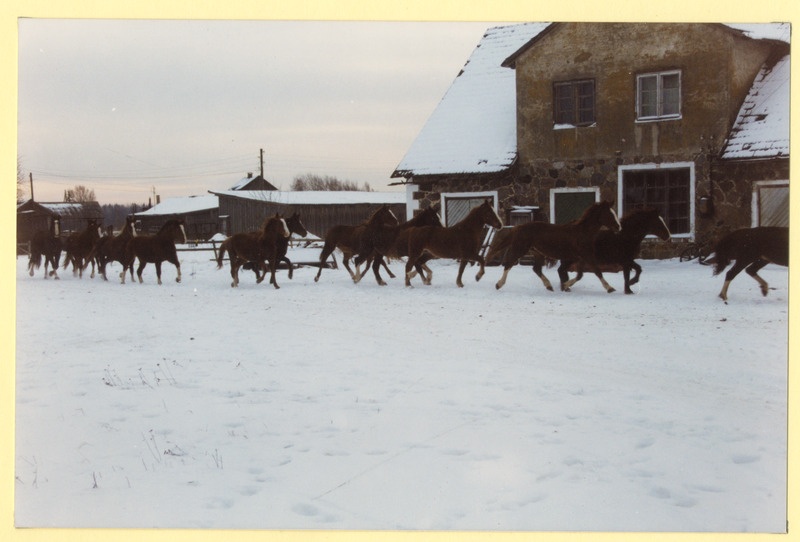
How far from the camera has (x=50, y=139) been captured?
22.6 ft

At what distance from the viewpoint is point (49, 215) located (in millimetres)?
8047

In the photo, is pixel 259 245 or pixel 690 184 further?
pixel 690 184

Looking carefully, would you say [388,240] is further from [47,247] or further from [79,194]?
[79,194]

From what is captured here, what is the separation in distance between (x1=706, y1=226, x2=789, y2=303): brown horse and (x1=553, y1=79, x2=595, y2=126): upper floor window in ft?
23.4

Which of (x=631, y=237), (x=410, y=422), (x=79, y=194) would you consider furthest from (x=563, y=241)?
(x=79, y=194)

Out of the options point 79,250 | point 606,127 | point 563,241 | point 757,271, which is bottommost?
point 757,271

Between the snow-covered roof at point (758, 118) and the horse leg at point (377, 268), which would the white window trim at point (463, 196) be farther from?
the snow-covered roof at point (758, 118)

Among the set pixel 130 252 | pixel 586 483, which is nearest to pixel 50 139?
pixel 586 483

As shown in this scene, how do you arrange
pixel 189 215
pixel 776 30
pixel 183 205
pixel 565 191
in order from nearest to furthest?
pixel 776 30 → pixel 183 205 → pixel 189 215 → pixel 565 191

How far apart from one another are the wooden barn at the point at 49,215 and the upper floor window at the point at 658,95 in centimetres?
1112

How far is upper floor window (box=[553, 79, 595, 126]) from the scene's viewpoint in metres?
15.7

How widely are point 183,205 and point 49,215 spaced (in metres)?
2.24

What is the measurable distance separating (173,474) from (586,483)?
112 inches

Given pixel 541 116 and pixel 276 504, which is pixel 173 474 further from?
pixel 541 116
